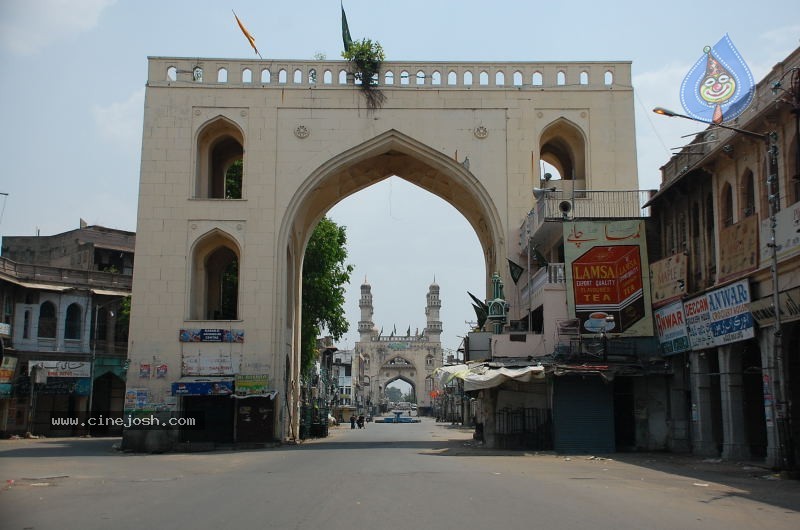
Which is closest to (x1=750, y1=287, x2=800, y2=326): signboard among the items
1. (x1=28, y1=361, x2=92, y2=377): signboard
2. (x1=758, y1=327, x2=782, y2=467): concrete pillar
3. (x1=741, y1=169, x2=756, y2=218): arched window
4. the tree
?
(x1=758, y1=327, x2=782, y2=467): concrete pillar

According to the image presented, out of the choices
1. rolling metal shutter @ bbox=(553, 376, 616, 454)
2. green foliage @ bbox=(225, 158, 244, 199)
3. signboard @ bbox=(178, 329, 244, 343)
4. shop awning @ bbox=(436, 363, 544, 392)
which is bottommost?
rolling metal shutter @ bbox=(553, 376, 616, 454)

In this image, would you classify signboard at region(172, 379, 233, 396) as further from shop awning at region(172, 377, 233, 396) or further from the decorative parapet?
the decorative parapet

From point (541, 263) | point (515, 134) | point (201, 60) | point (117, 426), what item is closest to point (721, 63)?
point (541, 263)

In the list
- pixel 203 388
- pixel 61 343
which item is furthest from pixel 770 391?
pixel 61 343

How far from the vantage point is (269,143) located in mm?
27859

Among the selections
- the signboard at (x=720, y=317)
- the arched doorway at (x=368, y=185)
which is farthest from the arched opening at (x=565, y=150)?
the signboard at (x=720, y=317)

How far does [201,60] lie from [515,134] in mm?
10472

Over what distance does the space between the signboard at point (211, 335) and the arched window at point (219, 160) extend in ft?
14.8

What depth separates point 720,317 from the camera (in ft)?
58.8

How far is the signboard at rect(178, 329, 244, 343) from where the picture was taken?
86.3 ft

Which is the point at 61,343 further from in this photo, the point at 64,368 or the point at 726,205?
the point at 726,205

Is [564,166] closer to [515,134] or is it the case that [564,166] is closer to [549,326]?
[515,134]

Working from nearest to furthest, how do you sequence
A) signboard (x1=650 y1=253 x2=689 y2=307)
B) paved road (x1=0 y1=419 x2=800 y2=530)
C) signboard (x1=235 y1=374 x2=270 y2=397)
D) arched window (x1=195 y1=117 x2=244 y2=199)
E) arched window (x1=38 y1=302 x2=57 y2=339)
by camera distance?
paved road (x1=0 y1=419 x2=800 y2=530) < signboard (x1=650 y1=253 x2=689 y2=307) < signboard (x1=235 y1=374 x2=270 y2=397) < arched window (x1=195 y1=117 x2=244 y2=199) < arched window (x1=38 y1=302 x2=57 y2=339)

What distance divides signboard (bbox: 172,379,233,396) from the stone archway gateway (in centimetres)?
122
